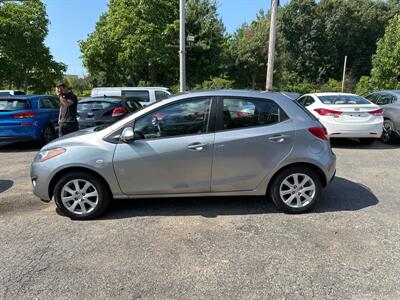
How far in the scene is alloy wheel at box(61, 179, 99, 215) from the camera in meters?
4.49

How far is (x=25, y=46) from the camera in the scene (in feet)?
72.6

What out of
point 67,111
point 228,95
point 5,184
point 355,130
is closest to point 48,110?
point 67,111

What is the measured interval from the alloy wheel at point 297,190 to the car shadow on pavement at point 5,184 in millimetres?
4497

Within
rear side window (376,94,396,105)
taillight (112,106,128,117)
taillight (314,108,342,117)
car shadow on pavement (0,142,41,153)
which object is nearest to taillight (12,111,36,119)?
car shadow on pavement (0,142,41,153)

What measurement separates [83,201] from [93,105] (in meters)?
5.84

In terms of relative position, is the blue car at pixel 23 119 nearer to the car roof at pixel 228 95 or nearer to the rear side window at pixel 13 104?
the rear side window at pixel 13 104

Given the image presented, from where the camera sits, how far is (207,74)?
30.7 meters

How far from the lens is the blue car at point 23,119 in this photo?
8.98 metres

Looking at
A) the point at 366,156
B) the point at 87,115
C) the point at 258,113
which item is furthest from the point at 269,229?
the point at 87,115

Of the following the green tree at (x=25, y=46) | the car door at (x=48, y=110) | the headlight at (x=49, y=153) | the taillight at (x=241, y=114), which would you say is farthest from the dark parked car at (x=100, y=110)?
the green tree at (x=25, y=46)

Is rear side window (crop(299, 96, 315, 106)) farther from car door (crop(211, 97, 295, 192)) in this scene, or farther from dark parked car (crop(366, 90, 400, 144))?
car door (crop(211, 97, 295, 192))

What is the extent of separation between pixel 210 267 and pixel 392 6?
209 feet

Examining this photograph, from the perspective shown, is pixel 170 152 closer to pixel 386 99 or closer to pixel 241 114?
pixel 241 114

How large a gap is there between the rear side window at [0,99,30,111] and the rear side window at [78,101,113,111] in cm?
136
